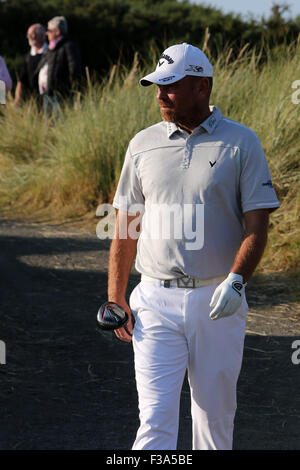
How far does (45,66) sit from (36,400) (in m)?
8.32

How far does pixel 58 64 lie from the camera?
39.7 feet

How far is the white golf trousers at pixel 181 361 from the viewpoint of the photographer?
317 centimetres

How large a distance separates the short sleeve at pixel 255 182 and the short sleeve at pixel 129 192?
0.48 m

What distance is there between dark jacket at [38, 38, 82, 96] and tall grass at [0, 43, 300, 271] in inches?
12.7

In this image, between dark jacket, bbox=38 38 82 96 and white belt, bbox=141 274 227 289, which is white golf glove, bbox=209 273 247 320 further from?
dark jacket, bbox=38 38 82 96

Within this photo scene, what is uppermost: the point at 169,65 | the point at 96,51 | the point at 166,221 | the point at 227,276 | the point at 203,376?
the point at 169,65

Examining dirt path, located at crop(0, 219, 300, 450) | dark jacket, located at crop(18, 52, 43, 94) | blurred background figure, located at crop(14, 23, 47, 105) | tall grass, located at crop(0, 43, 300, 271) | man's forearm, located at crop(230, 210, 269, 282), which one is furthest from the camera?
dark jacket, located at crop(18, 52, 43, 94)

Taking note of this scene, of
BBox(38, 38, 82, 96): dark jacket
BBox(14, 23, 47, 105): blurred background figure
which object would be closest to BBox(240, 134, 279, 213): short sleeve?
BBox(38, 38, 82, 96): dark jacket

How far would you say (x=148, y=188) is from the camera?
3383 millimetres

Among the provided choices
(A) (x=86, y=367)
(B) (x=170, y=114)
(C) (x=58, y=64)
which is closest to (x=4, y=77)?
(C) (x=58, y=64)

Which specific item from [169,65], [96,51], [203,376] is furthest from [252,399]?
[96,51]

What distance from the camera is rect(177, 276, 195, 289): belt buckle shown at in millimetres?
3266

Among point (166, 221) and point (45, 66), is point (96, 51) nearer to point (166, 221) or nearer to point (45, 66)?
point (45, 66)
